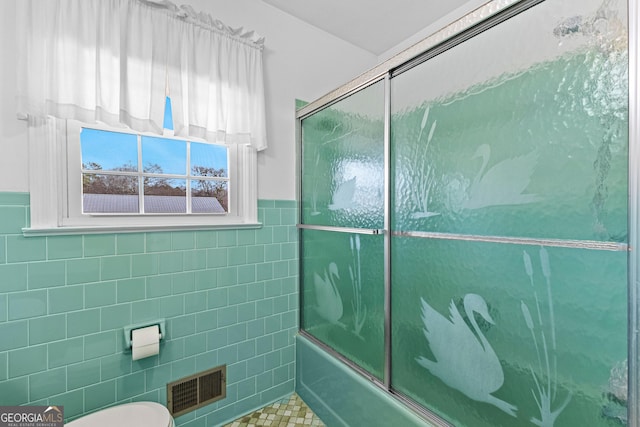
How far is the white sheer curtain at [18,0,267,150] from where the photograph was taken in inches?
46.0

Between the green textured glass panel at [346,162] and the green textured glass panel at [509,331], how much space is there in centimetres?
29

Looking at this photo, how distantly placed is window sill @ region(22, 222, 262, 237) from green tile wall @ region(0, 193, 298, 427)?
1.0 inches

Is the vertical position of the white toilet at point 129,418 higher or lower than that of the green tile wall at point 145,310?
lower

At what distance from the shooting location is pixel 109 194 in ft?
4.63

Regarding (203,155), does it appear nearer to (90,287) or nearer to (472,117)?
(90,287)

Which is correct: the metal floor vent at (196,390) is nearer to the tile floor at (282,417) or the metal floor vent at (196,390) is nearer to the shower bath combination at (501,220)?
the tile floor at (282,417)

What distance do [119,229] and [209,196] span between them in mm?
473

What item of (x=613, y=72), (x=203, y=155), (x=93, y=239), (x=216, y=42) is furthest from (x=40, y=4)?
(x=613, y=72)

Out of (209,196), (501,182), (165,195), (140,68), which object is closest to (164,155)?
(165,195)

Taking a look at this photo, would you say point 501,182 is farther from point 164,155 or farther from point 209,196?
point 164,155

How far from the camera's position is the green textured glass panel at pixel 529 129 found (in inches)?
29.8

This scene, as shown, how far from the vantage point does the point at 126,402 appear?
1.42m

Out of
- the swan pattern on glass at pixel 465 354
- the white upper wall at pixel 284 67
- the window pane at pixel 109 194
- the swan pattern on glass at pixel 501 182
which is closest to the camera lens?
the swan pattern on glass at pixel 501 182

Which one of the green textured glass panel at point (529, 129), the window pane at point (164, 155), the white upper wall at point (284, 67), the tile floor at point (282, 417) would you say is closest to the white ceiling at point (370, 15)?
the white upper wall at point (284, 67)
